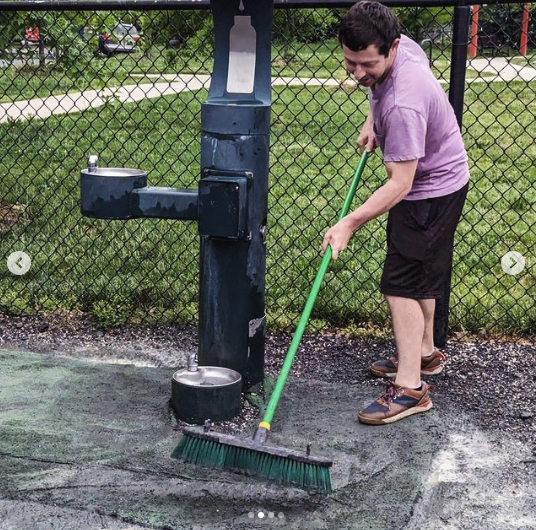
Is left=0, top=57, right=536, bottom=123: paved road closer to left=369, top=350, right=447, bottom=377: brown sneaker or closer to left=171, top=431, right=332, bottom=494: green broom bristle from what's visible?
left=369, top=350, right=447, bottom=377: brown sneaker

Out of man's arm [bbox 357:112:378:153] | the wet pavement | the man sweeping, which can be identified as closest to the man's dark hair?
the man sweeping

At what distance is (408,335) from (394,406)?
0.27 meters

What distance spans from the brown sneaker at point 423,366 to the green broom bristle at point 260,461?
1.20m

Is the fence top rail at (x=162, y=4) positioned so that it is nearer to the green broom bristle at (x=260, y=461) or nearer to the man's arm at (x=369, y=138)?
the man's arm at (x=369, y=138)

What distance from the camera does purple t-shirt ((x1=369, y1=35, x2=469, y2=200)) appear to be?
121 inches

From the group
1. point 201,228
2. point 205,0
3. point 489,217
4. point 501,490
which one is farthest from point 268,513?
point 489,217

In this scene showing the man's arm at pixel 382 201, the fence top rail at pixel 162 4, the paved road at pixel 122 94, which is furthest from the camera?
the paved road at pixel 122 94

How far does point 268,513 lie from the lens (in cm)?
282

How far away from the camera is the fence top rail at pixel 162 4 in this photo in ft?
12.5

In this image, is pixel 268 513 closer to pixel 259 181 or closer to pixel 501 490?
pixel 501 490

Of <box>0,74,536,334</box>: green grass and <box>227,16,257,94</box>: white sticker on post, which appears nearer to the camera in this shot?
<box>227,16,257,94</box>: white sticker on post

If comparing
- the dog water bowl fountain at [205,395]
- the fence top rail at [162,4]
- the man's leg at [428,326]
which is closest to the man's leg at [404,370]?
the man's leg at [428,326]

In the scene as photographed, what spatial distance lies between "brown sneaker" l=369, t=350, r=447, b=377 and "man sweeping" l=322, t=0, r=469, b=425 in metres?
0.19

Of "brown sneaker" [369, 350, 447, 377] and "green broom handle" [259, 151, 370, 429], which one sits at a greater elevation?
"green broom handle" [259, 151, 370, 429]
